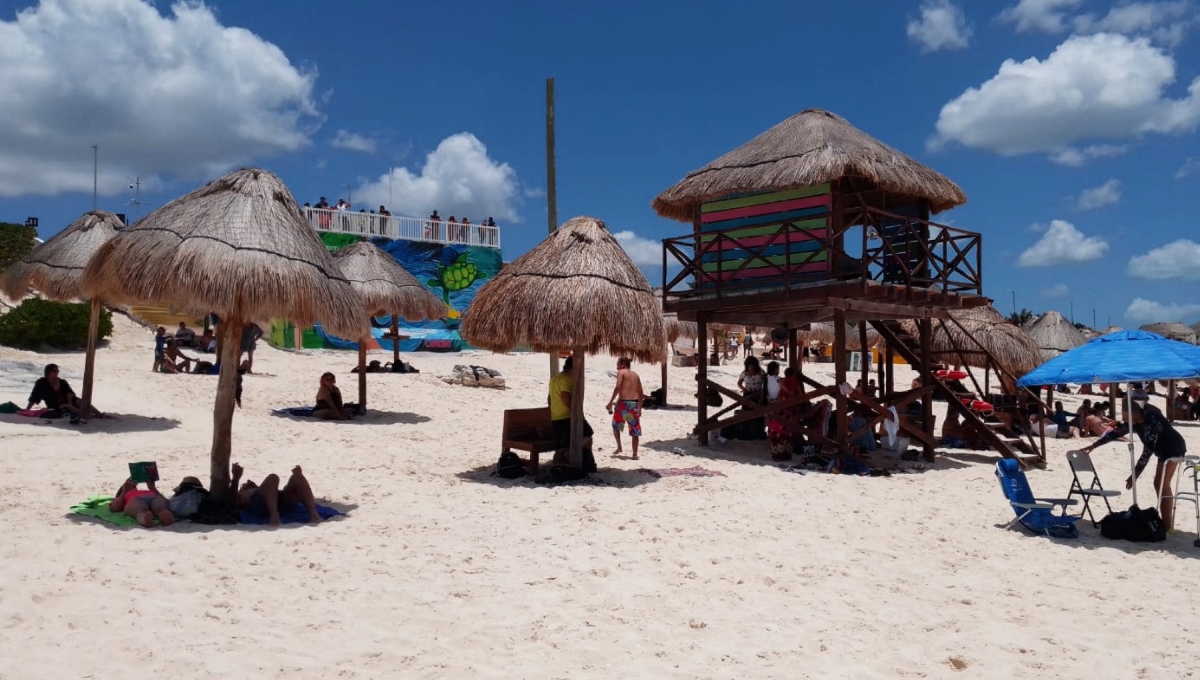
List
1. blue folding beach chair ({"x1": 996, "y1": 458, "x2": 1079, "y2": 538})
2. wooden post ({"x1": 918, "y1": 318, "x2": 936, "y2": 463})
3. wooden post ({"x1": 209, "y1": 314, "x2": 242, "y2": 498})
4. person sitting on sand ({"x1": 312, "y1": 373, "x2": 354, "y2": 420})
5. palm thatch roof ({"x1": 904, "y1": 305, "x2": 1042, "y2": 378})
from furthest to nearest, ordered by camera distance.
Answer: palm thatch roof ({"x1": 904, "y1": 305, "x2": 1042, "y2": 378})
person sitting on sand ({"x1": 312, "y1": 373, "x2": 354, "y2": 420})
wooden post ({"x1": 918, "y1": 318, "x2": 936, "y2": 463})
blue folding beach chair ({"x1": 996, "y1": 458, "x2": 1079, "y2": 538})
wooden post ({"x1": 209, "y1": 314, "x2": 242, "y2": 498})

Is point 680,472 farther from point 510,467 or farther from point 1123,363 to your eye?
point 1123,363

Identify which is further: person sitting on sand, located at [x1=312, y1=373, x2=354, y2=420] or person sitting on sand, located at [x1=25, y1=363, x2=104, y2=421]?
person sitting on sand, located at [x1=312, y1=373, x2=354, y2=420]

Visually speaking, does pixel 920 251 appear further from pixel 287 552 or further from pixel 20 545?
pixel 20 545

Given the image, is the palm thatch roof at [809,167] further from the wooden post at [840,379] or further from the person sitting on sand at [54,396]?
the person sitting on sand at [54,396]

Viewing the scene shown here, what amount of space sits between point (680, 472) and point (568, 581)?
14.6 ft

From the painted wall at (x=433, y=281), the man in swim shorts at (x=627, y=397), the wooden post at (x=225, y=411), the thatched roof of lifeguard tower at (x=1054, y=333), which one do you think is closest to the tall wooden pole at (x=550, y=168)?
the man in swim shorts at (x=627, y=397)

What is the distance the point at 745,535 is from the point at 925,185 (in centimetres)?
695

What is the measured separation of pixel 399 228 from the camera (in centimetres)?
2775

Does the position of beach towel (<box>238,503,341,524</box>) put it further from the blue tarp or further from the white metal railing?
the white metal railing

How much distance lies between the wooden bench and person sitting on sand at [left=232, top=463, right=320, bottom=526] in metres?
2.82

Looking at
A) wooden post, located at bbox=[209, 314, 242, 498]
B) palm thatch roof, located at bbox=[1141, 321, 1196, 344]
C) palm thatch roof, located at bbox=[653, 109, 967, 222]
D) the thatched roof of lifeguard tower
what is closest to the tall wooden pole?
palm thatch roof, located at bbox=[653, 109, 967, 222]

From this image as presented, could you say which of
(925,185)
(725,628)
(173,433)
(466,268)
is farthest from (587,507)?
(466,268)

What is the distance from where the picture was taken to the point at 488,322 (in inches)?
363

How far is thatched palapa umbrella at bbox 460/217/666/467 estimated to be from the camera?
881 centimetres
